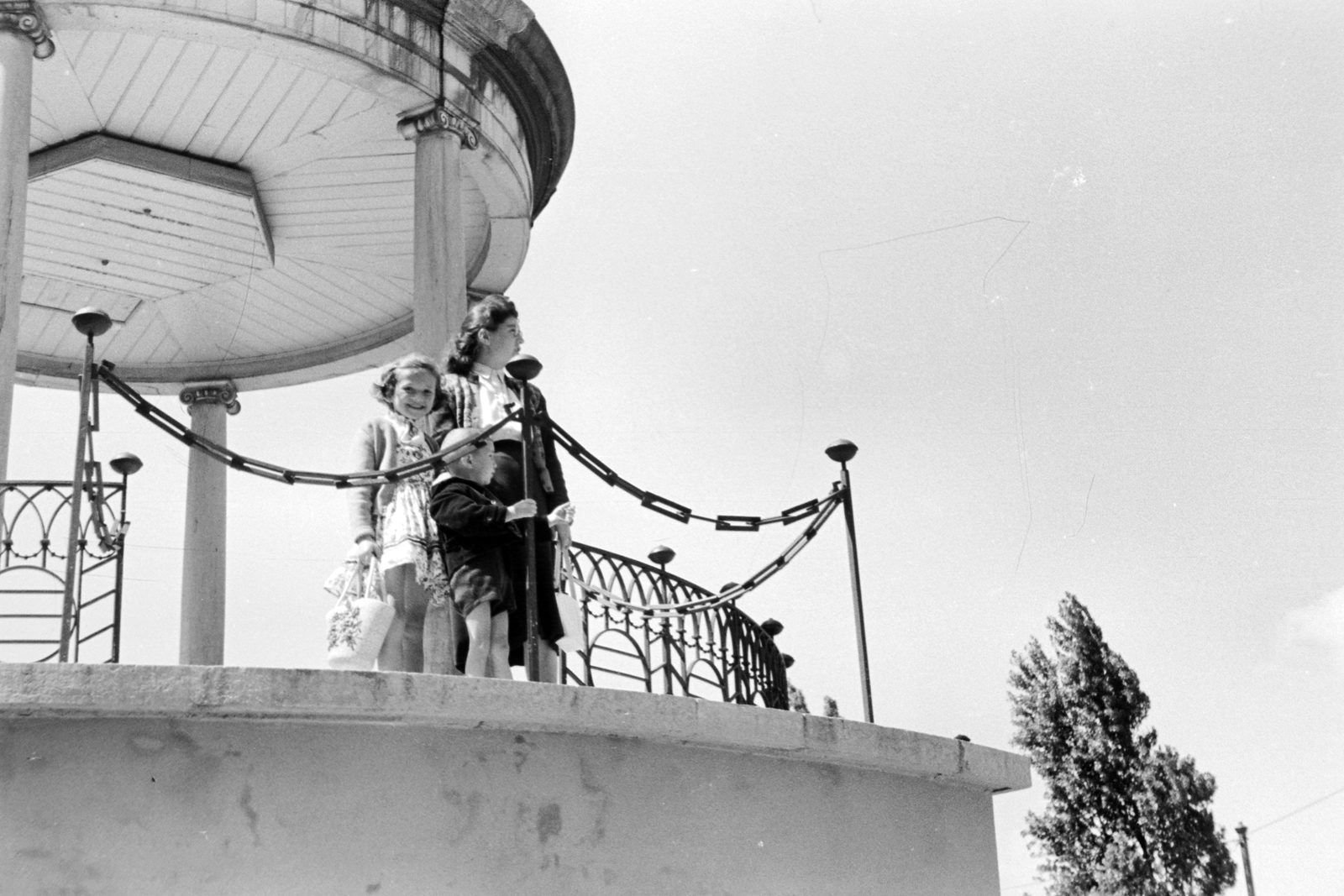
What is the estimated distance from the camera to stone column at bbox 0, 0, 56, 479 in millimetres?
7672

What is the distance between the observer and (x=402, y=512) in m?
6.03

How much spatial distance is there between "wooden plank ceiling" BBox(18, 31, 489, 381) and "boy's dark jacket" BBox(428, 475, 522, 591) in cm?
450

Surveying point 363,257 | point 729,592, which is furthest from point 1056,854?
point 729,592

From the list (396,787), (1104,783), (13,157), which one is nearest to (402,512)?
(396,787)

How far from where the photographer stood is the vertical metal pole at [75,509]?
4.83m

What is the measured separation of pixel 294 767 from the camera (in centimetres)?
433

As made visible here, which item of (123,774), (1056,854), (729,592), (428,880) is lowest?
(428,880)

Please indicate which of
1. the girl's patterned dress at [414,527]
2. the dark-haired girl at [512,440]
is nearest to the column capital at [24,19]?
the dark-haired girl at [512,440]

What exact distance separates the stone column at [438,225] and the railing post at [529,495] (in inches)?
135

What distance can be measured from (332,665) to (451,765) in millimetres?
1257

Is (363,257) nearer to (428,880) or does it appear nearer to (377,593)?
(377,593)

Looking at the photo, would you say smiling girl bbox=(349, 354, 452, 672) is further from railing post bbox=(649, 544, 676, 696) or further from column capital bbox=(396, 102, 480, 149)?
column capital bbox=(396, 102, 480, 149)

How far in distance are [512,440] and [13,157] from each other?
3.63 meters

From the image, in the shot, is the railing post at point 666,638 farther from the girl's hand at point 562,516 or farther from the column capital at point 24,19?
the column capital at point 24,19
